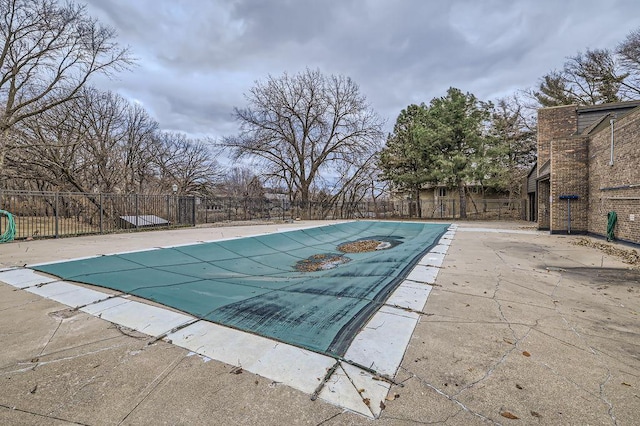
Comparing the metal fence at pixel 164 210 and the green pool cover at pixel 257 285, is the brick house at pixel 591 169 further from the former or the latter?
the metal fence at pixel 164 210

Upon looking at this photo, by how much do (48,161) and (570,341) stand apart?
19304mm

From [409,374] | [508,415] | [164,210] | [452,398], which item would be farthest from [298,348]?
[164,210]

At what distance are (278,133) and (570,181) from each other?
55.1 feet

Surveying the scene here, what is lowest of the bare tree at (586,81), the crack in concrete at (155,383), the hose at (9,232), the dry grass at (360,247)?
the dry grass at (360,247)

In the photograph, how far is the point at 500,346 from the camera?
7.06 ft

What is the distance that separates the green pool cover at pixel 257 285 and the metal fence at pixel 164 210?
582cm

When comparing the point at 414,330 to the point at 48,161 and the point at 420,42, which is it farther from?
the point at 48,161

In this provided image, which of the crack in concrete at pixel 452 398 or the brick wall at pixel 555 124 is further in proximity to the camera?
the brick wall at pixel 555 124

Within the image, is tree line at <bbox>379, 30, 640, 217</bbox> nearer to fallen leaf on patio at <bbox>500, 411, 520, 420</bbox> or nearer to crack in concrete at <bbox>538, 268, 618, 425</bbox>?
crack in concrete at <bbox>538, 268, 618, 425</bbox>

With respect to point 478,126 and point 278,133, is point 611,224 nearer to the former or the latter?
point 478,126

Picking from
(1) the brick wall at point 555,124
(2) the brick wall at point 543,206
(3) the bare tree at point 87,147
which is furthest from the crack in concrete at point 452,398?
(3) the bare tree at point 87,147

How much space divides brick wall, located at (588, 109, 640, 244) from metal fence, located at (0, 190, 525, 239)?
11105mm

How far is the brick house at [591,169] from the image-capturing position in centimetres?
697

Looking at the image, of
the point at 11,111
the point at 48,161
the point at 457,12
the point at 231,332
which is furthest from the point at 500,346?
the point at 48,161
